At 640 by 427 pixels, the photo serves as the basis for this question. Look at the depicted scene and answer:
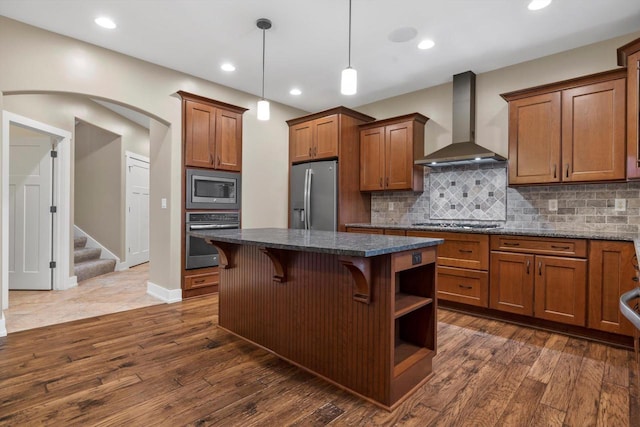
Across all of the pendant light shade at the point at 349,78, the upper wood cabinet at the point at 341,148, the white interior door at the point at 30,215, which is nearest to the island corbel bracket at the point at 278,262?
the pendant light shade at the point at 349,78

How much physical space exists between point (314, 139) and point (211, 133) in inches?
57.1

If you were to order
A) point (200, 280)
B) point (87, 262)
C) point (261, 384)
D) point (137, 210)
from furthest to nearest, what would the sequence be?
point (137, 210) → point (87, 262) → point (200, 280) → point (261, 384)

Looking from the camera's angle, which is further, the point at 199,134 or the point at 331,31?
the point at 199,134

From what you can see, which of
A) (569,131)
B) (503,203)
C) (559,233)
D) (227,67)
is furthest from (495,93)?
(227,67)

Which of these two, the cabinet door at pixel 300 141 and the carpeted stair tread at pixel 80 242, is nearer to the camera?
the cabinet door at pixel 300 141

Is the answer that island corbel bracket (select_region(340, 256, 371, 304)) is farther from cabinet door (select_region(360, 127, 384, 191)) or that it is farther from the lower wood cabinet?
cabinet door (select_region(360, 127, 384, 191))

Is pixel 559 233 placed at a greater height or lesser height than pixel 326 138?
lesser

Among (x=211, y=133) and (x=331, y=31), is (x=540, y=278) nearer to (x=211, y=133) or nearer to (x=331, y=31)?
(x=331, y=31)

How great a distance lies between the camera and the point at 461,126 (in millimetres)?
3975

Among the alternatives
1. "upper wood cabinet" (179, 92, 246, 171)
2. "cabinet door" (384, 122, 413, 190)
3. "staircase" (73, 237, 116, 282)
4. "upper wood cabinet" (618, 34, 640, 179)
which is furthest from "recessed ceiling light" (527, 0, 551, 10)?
"staircase" (73, 237, 116, 282)

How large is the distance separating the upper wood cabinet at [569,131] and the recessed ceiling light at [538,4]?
0.80 meters

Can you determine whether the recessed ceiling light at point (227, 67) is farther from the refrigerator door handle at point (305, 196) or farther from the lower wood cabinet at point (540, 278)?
the lower wood cabinet at point (540, 278)

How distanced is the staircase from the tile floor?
162 mm

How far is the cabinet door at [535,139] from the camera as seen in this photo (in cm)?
316
